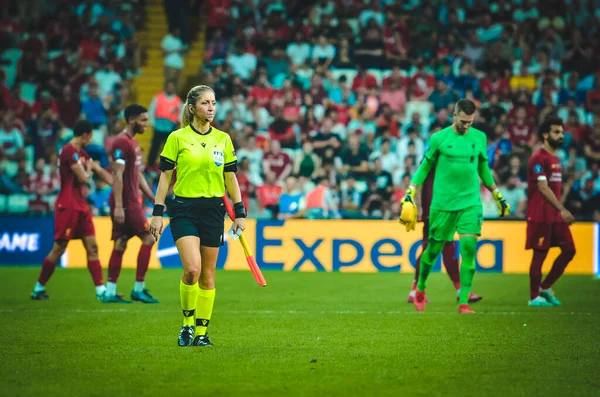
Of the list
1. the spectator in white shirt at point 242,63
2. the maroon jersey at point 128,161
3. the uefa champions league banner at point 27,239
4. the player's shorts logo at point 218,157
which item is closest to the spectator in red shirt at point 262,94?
the spectator in white shirt at point 242,63

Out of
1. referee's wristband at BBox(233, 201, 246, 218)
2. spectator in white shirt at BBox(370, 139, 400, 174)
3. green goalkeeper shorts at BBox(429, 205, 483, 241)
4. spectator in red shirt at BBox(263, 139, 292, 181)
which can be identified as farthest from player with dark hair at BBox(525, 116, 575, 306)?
spectator in red shirt at BBox(263, 139, 292, 181)

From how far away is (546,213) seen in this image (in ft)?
43.9

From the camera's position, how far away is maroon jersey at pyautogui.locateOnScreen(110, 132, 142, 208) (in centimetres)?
1279

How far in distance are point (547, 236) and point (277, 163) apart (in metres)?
9.51

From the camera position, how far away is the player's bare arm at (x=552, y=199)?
1284 cm

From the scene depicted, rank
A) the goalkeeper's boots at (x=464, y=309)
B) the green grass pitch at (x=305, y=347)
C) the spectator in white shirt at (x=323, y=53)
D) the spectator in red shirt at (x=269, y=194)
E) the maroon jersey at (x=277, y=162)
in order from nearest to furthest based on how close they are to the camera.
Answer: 1. the green grass pitch at (x=305, y=347)
2. the goalkeeper's boots at (x=464, y=309)
3. the spectator in red shirt at (x=269, y=194)
4. the maroon jersey at (x=277, y=162)
5. the spectator in white shirt at (x=323, y=53)

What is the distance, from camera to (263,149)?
75.0 feet

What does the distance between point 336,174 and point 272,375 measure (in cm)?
1454

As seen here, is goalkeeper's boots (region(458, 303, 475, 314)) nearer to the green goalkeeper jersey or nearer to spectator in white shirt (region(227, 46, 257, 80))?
the green goalkeeper jersey

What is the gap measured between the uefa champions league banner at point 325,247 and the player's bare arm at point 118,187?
6471 millimetres

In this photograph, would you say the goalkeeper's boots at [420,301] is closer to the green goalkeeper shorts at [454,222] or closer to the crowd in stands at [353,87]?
the green goalkeeper shorts at [454,222]

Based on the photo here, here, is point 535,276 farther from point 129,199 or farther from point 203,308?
point 203,308

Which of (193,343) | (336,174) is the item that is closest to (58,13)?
(336,174)

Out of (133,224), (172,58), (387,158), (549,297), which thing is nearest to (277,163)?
(387,158)
